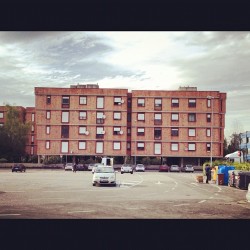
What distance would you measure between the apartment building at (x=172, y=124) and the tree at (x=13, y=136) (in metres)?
24.1

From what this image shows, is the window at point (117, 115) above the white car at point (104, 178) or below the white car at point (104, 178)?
above

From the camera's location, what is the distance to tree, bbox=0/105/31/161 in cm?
7756

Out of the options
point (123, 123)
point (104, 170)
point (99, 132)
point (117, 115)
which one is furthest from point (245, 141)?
point (104, 170)

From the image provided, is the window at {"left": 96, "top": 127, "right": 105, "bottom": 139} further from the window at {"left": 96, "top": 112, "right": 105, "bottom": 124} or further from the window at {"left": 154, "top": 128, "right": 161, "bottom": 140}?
the window at {"left": 154, "top": 128, "right": 161, "bottom": 140}

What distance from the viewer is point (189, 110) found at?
73062 mm

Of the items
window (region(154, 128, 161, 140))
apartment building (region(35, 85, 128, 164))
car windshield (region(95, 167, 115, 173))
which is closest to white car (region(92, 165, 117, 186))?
car windshield (region(95, 167, 115, 173))

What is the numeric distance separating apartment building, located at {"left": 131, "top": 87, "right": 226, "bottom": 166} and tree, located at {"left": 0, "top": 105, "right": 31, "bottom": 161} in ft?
79.2

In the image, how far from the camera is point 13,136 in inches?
3196

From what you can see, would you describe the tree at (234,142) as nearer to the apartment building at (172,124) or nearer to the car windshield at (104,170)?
the apartment building at (172,124)

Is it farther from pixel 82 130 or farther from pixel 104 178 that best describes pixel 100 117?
pixel 104 178

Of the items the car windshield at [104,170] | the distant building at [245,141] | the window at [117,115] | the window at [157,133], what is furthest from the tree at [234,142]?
the car windshield at [104,170]

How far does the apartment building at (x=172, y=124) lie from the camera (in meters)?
72.9

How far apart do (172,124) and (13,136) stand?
3254 centimetres
